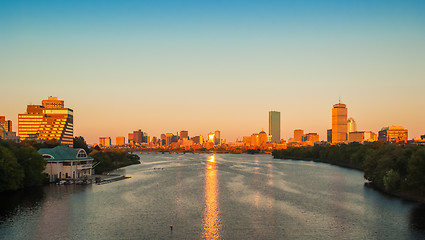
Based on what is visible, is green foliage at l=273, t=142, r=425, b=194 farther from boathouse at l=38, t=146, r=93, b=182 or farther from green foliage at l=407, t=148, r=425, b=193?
boathouse at l=38, t=146, r=93, b=182

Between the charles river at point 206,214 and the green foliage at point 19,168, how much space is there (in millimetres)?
2629

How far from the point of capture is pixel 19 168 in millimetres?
77062

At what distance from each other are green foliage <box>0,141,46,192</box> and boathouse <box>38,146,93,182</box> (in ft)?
14.4

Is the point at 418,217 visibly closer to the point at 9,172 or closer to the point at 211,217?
the point at 211,217

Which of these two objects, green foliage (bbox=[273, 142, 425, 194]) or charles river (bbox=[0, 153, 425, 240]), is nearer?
charles river (bbox=[0, 153, 425, 240])

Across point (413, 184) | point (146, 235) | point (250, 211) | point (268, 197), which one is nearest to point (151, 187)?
point (268, 197)

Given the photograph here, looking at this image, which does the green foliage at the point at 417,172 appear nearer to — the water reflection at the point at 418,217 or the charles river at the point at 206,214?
the charles river at the point at 206,214

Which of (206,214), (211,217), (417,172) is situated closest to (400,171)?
(417,172)

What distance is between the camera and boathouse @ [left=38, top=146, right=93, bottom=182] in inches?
3656

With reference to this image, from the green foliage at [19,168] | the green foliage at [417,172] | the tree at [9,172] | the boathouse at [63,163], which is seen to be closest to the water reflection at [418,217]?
the green foliage at [417,172]

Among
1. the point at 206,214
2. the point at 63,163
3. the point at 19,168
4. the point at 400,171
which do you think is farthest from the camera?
the point at 63,163

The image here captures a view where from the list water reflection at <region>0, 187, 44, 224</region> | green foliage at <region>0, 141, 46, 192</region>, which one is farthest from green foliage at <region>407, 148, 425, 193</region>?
green foliage at <region>0, 141, 46, 192</region>

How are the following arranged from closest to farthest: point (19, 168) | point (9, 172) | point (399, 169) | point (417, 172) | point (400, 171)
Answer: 1. point (417, 172)
2. point (9, 172)
3. point (19, 168)
4. point (400, 171)
5. point (399, 169)

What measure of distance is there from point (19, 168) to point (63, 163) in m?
18.1
